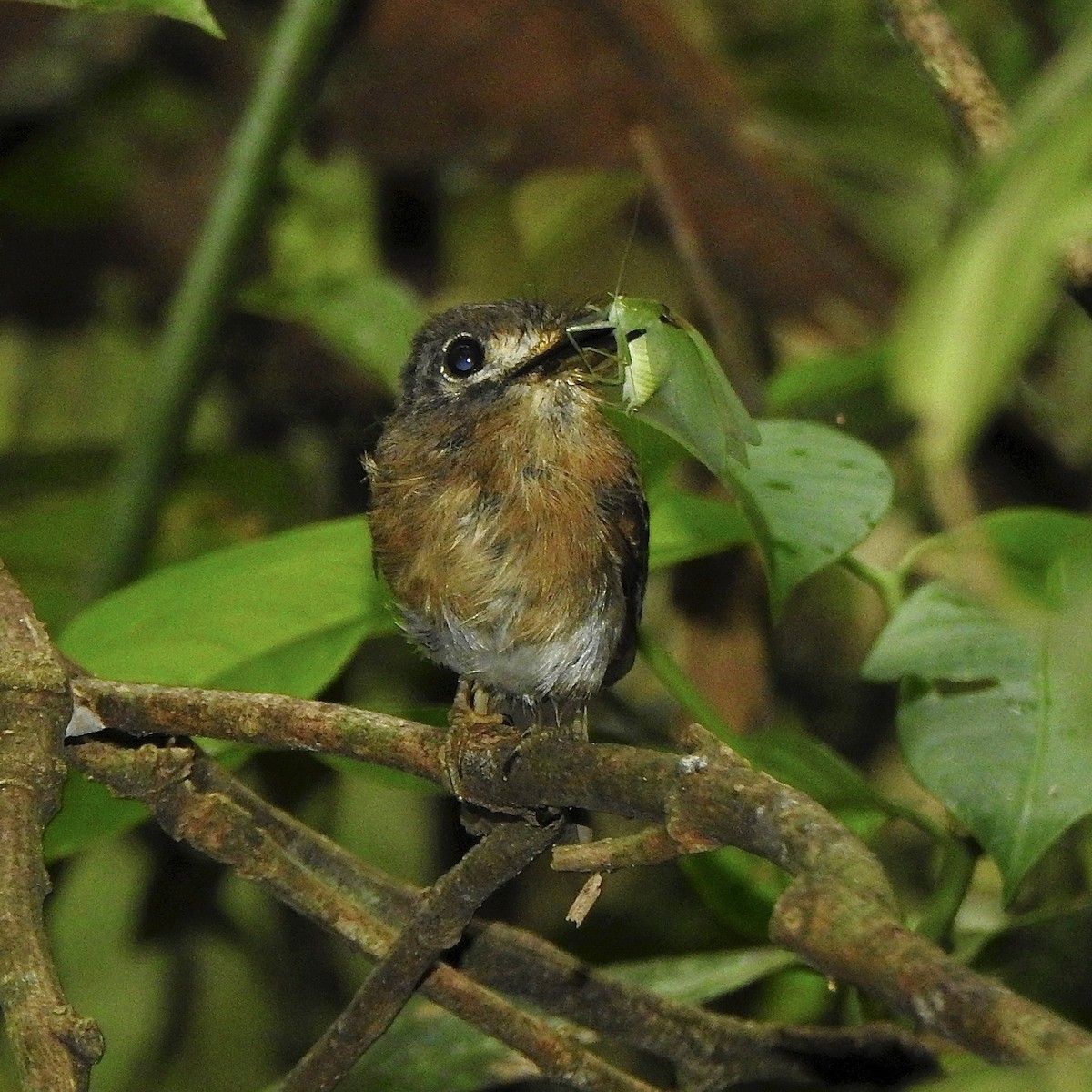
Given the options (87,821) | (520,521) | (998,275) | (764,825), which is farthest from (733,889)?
(998,275)

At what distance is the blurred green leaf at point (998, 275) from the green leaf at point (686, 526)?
5.13 feet

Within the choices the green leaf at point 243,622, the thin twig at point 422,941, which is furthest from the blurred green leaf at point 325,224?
the thin twig at point 422,941

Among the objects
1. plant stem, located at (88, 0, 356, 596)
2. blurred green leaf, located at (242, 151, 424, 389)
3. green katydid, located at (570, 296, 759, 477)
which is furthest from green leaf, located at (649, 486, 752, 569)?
blurred green leaf, located at (242, 151, 424, 389)

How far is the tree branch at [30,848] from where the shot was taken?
1.26m

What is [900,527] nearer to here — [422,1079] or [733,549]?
[733,549]

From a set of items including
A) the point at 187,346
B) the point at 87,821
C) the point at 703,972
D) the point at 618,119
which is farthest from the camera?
the point at 618,119

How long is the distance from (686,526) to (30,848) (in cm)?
108

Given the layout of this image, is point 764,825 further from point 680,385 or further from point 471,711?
point 471,711

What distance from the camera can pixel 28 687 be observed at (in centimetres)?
148

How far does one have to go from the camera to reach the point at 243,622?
84.0 inches

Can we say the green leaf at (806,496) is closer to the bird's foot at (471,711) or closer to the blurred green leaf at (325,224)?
the bird's foot at (471,711)

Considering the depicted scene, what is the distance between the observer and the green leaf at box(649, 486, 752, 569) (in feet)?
7.02

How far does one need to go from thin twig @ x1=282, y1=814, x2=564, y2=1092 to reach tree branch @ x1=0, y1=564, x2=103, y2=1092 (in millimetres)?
346

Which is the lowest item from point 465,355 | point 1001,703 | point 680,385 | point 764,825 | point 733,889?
point 733,889
